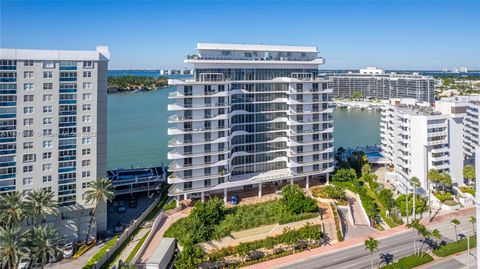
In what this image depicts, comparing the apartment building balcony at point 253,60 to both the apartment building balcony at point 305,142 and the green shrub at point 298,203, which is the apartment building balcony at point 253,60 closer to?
the apartment building balcony at point 305,142

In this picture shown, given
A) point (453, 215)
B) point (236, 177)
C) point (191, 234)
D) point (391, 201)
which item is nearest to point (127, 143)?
point (236, 177)

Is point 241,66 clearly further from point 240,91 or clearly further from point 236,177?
point 236,177

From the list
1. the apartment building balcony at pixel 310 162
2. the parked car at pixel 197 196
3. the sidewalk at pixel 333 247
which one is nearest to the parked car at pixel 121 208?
the parked car at pixel 197 196

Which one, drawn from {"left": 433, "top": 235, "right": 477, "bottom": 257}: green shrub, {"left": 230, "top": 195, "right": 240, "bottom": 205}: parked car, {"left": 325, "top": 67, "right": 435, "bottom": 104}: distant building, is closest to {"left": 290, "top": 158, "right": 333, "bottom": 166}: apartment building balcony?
{"left": 230, "top": 195, "right": 240, "bottom": 205}: parked car

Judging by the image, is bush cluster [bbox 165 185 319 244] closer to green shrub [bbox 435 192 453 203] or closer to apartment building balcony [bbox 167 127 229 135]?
apartment building balcony [bbox 167 127 229 135]

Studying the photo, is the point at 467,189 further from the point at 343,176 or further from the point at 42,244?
the point at 42,244

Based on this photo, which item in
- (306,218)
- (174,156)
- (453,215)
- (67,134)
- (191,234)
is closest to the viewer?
(191,234)
